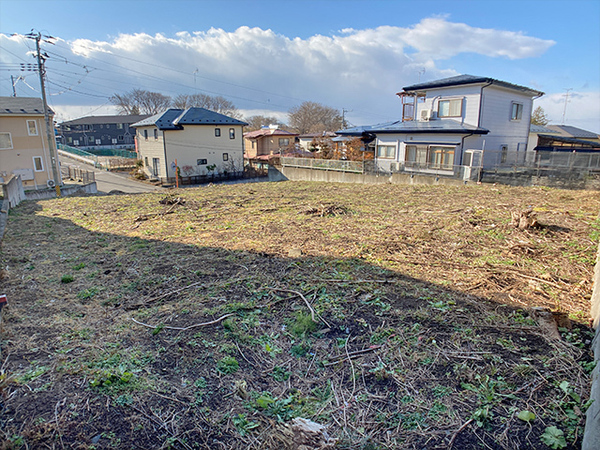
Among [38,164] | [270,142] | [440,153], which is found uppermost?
[270,142]

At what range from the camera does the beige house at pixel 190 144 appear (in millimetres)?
29047

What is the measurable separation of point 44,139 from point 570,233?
27.8 meters

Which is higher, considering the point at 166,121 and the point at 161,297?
the point at 166,121

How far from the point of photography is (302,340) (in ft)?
10.6

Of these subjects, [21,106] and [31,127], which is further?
[31,127]

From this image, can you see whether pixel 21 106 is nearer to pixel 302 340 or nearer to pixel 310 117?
pixel 302 340

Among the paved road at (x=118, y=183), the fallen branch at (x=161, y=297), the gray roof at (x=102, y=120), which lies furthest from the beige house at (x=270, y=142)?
the fallen branch at (x=161, y=297)

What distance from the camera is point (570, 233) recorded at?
605 cm

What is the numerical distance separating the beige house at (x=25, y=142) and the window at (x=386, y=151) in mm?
19596

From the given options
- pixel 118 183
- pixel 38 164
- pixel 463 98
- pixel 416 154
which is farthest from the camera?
pixel 118 183

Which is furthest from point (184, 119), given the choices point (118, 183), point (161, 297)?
point (161, 297)

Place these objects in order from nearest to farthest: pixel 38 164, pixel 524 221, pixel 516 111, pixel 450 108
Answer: pixel 524 221, pixel 450 108, pixel 516 111, pixel 38 164

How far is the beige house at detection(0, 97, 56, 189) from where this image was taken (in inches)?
851

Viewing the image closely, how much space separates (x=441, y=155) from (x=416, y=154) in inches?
62.6
